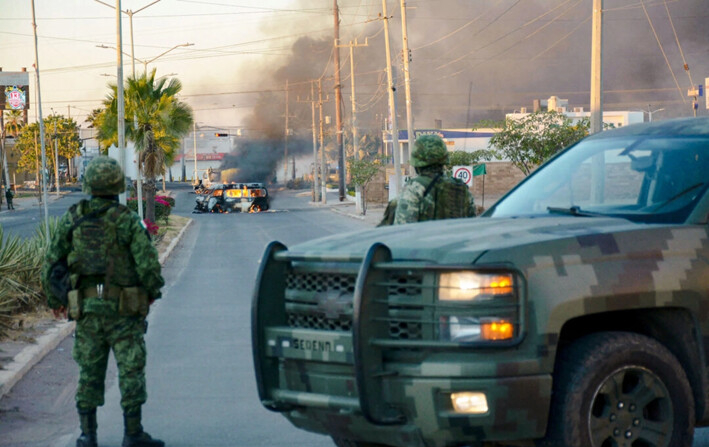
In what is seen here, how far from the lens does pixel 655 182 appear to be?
5.73 metres

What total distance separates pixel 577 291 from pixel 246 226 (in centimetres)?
3999

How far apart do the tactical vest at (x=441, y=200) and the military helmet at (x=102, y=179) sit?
1.96 m

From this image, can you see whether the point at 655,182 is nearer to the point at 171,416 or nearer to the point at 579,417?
the point at 579,417

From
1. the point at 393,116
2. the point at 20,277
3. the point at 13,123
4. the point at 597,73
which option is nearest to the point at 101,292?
the point at 20,277

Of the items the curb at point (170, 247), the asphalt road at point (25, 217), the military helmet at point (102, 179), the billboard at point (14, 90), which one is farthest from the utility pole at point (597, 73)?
the military helmet at point (102, 179)

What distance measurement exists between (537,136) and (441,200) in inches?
1069

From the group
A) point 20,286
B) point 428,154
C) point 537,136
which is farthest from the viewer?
point 537,136

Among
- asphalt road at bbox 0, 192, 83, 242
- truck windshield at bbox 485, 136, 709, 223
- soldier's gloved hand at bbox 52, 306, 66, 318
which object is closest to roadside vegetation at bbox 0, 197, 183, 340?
soldier's gloved hand at bbox 52, 306, 66, 318

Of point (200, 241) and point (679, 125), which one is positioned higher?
point (679, 125)

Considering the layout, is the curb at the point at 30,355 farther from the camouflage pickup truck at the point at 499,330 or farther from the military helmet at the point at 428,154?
the camouflage pickup truck at the point at 499,330

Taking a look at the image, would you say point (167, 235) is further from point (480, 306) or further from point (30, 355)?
point (480, 306)

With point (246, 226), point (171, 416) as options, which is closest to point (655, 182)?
point (171, 416)

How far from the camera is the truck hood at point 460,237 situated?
15.3ft

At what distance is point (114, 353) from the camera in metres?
6.61
